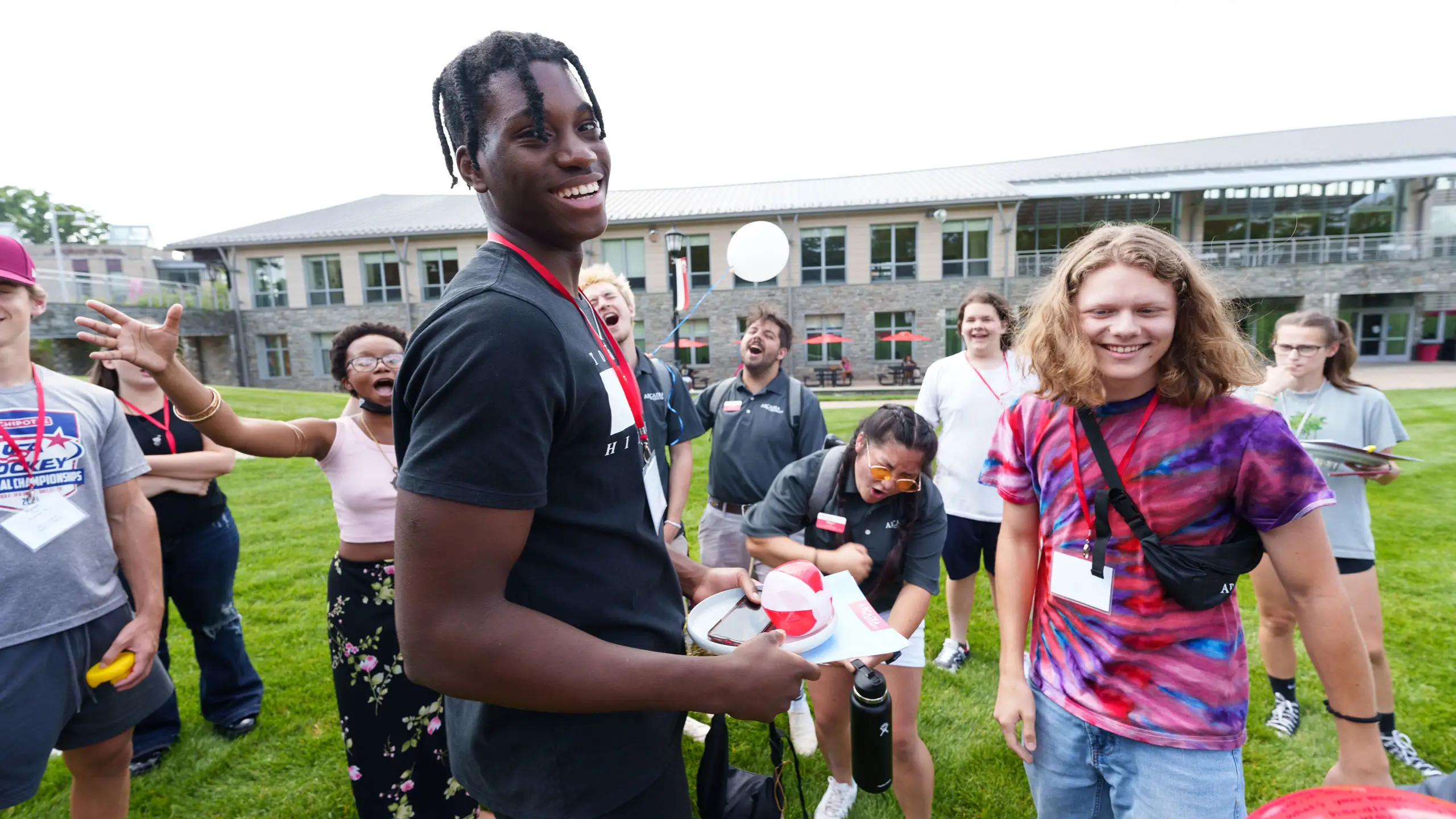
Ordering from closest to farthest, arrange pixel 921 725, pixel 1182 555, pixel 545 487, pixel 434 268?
pixel 545 487 < pixel 1182 555 < pixel 921 725 < pixel 434 268

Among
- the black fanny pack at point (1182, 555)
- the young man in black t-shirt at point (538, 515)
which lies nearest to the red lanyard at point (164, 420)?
the young man in black t-shirt at point (538, 515)

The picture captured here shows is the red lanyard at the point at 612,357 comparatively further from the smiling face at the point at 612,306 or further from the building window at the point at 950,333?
the building window at the point at 950,333

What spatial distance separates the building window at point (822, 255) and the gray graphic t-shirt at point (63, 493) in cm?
2395

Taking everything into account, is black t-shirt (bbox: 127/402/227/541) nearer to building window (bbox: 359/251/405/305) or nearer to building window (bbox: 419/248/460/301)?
building window (bbox: 419/248/460/301)

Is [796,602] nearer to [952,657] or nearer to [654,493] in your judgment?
[654,493]

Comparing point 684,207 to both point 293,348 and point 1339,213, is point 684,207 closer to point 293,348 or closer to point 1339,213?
point 293,348

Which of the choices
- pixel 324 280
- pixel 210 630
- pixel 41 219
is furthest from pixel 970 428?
pixel 41 219

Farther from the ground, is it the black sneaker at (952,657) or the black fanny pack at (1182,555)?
the black fanny pack at (1182,555)

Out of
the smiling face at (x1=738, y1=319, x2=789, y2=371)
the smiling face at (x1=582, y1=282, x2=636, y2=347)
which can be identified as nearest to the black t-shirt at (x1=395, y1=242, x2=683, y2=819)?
the smiling face at (x1=582, y1=282, x2=636, y2=347)

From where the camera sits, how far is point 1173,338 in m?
1.71

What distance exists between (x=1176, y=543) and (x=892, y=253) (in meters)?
24.4

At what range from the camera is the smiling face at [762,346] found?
172 inches

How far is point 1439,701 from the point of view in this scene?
359 centimetres

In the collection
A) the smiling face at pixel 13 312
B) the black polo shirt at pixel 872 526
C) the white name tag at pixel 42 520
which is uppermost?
the smiling face at pixel 13 312
